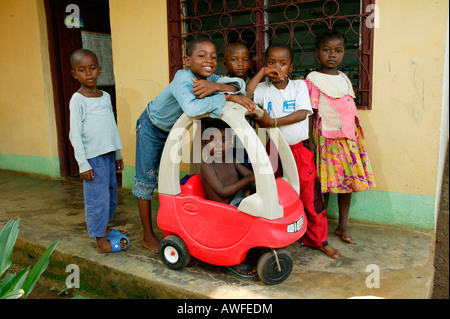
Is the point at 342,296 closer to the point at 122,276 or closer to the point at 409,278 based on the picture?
the point at 409,278

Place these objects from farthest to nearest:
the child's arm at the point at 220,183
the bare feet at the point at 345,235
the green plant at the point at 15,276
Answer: the bare feet at the point at 345,235
the child's arm at the point at 220,183
the green plant at the point at 15,276

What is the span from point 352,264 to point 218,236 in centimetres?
102

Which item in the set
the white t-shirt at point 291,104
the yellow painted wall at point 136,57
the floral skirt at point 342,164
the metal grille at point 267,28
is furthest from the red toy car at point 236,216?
the yellow painted wall at point 136,57

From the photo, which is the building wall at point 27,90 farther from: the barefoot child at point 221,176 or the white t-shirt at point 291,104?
the white t-shirt at point 291,104

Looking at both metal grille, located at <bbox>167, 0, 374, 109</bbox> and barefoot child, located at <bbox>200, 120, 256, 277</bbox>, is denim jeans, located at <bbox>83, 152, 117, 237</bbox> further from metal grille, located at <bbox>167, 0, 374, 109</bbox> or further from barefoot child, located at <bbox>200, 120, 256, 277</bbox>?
metal grille, located at <bbox>167, 0, 374, 109</bbox>

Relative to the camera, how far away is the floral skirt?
9.76 ft

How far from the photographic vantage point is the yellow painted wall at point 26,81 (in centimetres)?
509

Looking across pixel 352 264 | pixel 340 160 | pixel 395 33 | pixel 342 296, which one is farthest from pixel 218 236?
pixel 395 33

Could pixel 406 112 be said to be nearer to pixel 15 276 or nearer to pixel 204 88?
pixel 204 88

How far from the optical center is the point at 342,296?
7.60ft

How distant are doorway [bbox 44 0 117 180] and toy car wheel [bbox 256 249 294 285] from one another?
153 inches

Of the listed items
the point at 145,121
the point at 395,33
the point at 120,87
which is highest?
the point at 395,33

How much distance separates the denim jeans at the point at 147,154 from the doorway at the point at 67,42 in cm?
286

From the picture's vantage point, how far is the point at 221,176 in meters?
2.62
